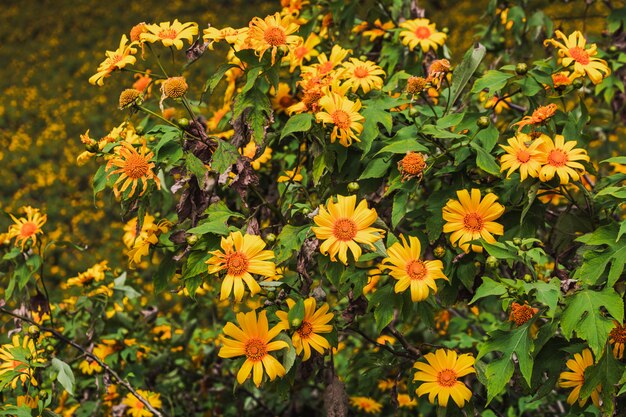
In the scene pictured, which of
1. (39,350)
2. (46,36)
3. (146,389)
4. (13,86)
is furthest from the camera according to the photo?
(46,36)

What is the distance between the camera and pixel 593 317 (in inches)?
53.4

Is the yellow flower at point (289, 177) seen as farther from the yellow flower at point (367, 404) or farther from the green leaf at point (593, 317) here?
the yellow flower at point (367, 404)

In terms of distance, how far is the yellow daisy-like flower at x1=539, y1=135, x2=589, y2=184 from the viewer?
1.52m

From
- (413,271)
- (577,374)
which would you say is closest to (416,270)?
(413,271)

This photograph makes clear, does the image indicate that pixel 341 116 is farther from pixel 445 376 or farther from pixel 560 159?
pixel 445 376

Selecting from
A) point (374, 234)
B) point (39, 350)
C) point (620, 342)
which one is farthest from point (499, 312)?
point (39, 350)

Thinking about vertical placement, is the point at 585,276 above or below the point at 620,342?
above

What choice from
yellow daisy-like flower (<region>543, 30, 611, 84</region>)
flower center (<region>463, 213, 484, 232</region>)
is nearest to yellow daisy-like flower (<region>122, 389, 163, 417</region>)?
flower center (<region>463, 213, 484, 232</region>)

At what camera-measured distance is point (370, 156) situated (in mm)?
1753

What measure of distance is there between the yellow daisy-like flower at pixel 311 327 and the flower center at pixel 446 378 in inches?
12.7

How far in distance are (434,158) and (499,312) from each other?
1586 millimetres

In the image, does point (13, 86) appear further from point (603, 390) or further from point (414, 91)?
point (603, 390)

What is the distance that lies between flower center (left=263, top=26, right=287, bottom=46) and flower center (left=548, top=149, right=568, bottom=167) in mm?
660

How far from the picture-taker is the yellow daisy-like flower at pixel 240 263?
4.78 ft
